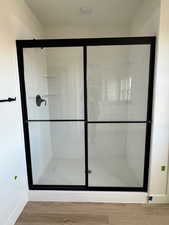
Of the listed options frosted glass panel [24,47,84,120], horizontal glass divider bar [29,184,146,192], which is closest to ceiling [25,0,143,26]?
frosted glass panel [24,47,84,120]

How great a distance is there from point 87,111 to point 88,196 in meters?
1.12

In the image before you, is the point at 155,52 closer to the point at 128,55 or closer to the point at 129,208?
the point at 128,55

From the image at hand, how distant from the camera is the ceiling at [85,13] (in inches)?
86.2

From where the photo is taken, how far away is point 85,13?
2508 millimetres

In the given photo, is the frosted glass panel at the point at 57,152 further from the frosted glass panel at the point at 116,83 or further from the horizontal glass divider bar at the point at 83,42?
the horizontal glass divider bar at the point at 83,42

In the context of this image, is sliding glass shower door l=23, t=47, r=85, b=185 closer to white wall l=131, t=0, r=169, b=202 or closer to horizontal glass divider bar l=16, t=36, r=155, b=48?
horizontal glass divider bar l=16, t=36, r=155, b=48

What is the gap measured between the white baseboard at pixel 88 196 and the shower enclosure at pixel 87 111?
0.07 m

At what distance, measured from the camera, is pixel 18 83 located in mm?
1933

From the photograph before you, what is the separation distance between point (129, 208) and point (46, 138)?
5.33 ft

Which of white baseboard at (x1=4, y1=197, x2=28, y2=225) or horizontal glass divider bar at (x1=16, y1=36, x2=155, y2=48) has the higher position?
horizontal glass divider bar at (x1=16, y1=36, x2=155, y2=48)

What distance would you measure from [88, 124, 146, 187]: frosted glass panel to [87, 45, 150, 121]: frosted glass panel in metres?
0.20

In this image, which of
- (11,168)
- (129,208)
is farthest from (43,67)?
(129,208)

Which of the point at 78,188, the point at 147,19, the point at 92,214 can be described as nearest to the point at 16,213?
the point at 78,188

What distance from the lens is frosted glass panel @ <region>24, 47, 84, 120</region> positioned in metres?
2.27
